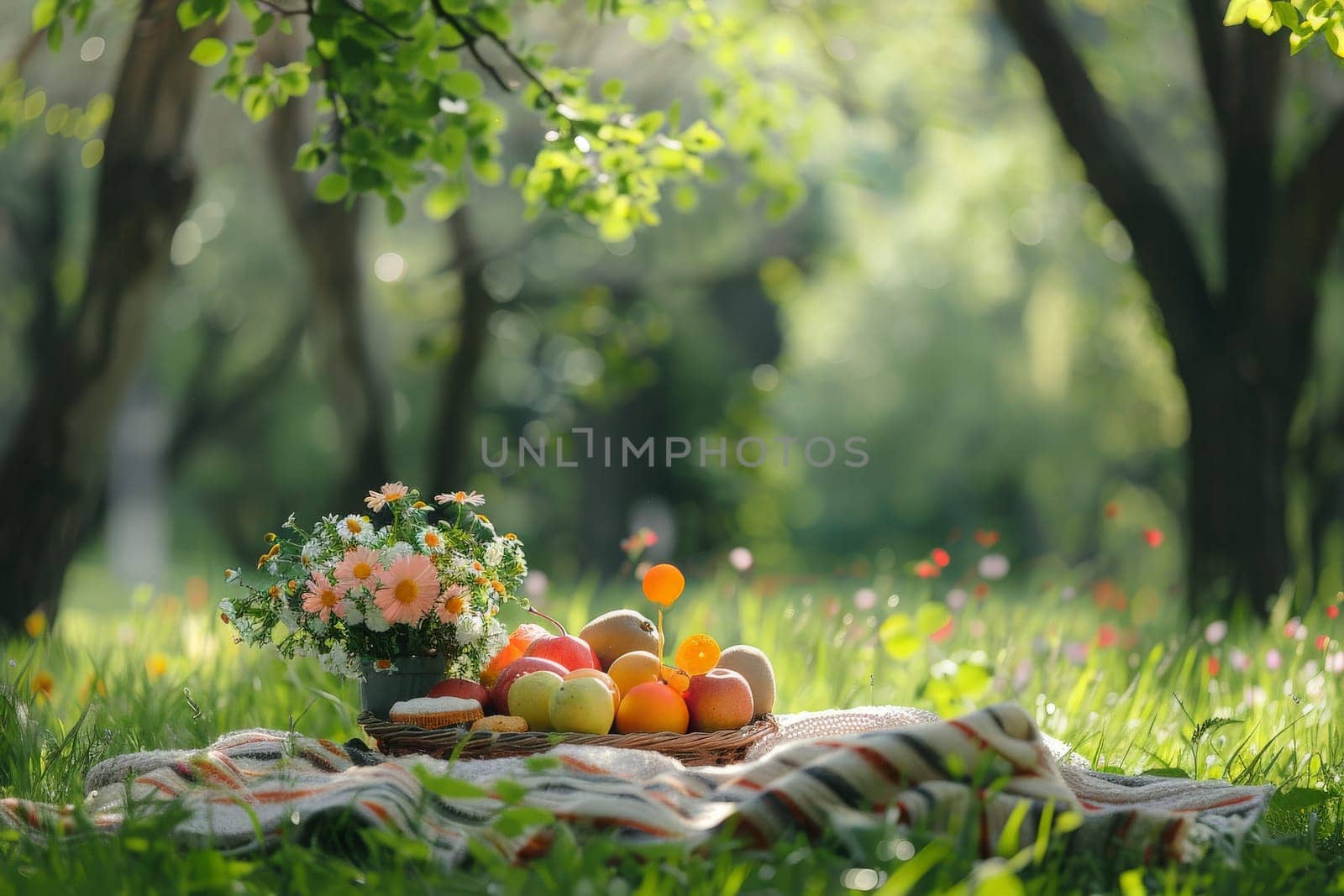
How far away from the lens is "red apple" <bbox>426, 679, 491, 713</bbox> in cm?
350

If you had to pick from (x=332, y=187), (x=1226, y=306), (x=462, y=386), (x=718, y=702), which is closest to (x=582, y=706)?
(x=718, y=702)

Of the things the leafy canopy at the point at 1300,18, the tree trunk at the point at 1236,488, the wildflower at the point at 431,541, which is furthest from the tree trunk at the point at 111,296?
the tree trunk at the point at 1236,488

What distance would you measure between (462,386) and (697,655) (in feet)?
29.8

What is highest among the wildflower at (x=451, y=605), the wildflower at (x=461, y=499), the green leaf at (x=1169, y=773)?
the wildflower at (x=461, y=499)

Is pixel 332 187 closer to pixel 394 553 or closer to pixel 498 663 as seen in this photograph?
pixel 394 553

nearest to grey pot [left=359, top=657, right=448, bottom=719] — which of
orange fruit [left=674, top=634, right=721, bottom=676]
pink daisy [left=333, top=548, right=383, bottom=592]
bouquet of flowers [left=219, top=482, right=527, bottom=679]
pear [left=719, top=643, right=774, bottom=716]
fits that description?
bouquet of flowers [left=219, top=482, right=527, bottom=679]

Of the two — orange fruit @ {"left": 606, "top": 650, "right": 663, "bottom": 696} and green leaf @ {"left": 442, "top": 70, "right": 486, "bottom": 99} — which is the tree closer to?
green leaf @ {"left": 442, "top": 70, "right": 486, "bottom": 99}

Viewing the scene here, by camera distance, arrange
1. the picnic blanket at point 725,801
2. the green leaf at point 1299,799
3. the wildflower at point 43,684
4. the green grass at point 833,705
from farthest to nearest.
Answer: the wildflower at point 43,684 → the green leaf at point 1299,799 → the picnic blanket at point 725,801 → the green grass at point 833,705

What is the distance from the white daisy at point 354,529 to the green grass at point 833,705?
1.69 ft

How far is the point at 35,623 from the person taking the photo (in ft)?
17.0

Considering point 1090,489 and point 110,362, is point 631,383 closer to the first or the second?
point 110,362

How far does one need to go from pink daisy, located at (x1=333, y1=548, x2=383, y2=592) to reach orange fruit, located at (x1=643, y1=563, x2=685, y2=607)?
720mm

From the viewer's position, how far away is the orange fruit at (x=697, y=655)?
3.61m

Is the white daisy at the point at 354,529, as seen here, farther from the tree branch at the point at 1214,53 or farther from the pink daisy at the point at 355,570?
the tree branch at the point at 1214,53
